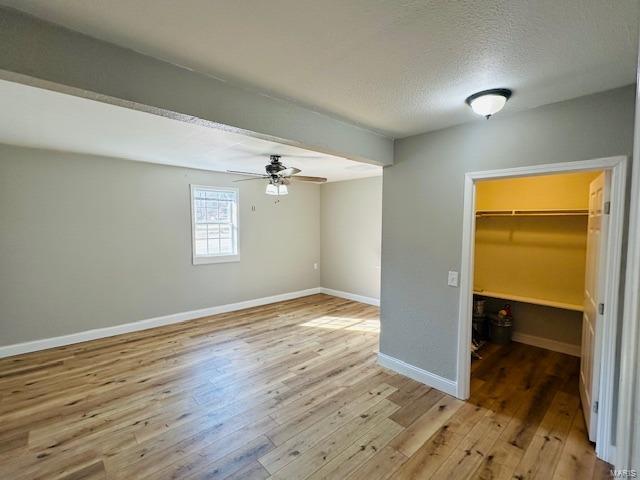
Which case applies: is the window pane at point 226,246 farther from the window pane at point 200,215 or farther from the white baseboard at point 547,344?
the white baseboard at point 547,344

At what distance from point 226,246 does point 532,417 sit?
4.75 m

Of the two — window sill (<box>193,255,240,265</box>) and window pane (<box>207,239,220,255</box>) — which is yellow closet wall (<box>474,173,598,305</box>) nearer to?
window sill (<box>193,255,240,265</box>)

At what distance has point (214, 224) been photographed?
5.25 metres

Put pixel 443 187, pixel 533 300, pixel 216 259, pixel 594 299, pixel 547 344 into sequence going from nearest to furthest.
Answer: pixel 594 299
pixel 443 187
pixel 533 300
pixel 547 344
pixel 216 259

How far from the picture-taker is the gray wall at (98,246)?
3.57 metres

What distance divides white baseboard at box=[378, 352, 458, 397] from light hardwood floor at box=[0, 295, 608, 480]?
81 millimetres

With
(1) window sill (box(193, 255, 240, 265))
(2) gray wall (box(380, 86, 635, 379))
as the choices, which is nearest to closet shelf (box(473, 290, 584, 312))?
(2) gray wall (box(380, 86, 635, 379))

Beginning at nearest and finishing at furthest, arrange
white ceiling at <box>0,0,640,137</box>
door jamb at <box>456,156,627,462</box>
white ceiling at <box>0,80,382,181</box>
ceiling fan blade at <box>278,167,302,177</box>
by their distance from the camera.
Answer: white ceiling at <box>0,0,640,137</box> → door jamb at <box>456,156,627,462</box> → white ceiling at <box>0,80,382,181</box> → ceiling fan blade at <box>278,167,302,177</box>

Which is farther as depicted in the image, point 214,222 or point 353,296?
point 353,296

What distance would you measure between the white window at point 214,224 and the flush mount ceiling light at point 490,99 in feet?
14.0

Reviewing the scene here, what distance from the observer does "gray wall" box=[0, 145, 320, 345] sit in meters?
3.57

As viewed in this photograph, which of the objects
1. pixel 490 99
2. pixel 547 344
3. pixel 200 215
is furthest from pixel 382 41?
pixel 200 215

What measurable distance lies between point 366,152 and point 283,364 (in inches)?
97.5

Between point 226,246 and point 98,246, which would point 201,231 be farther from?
point 98,246
